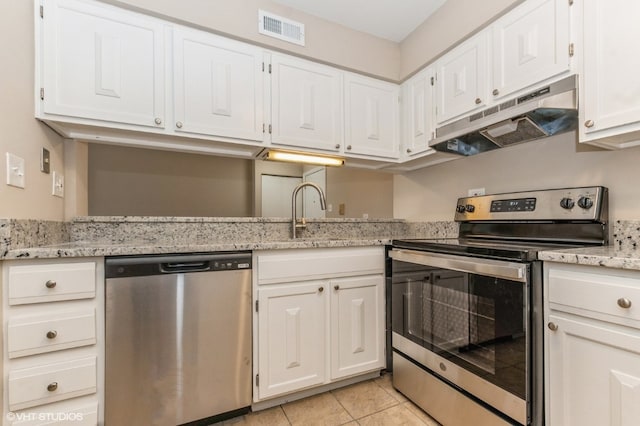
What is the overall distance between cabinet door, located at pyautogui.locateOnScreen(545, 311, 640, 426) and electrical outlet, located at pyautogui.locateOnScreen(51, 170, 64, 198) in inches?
92.1

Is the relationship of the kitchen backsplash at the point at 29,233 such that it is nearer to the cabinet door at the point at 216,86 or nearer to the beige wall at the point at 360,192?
the cabinet door at the point at 216,86

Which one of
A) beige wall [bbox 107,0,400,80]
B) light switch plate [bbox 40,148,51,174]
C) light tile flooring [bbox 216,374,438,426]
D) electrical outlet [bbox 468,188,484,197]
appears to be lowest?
light tile flooring [bbox 216,374,438,426]

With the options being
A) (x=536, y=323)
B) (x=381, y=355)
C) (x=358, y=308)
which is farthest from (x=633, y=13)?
(x=381, y=355)

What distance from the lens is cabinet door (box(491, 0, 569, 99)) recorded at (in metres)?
1.32

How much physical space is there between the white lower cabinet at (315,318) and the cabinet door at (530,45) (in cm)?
118

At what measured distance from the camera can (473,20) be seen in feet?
5.59

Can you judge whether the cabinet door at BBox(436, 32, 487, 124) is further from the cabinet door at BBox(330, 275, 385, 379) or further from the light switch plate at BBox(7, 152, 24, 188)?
the light switch plate at BBox(7, 152, 24, 188)

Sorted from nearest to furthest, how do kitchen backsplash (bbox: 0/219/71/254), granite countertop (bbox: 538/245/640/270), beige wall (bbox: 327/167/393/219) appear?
granite countertop (bbox: 538/245/640/270), kitchen backsplash (bbox: 0/219/71/254), beige wall (bbox: 327/167/393/219)

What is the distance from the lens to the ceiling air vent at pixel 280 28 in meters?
1.84

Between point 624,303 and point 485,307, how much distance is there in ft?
1.44

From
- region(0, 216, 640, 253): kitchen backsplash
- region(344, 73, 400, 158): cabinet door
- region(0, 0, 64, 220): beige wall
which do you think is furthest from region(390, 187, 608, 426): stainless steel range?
region(0, 0, 64, 220): beige wall

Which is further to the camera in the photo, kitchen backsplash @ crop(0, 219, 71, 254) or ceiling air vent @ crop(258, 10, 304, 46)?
ceiling air vent @ crop(258, 10, 304, 46)

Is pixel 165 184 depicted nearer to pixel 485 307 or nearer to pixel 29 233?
pixel 29 233

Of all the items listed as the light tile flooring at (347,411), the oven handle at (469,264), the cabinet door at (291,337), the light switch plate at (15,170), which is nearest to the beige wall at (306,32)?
the light switch plate at (15,170)
